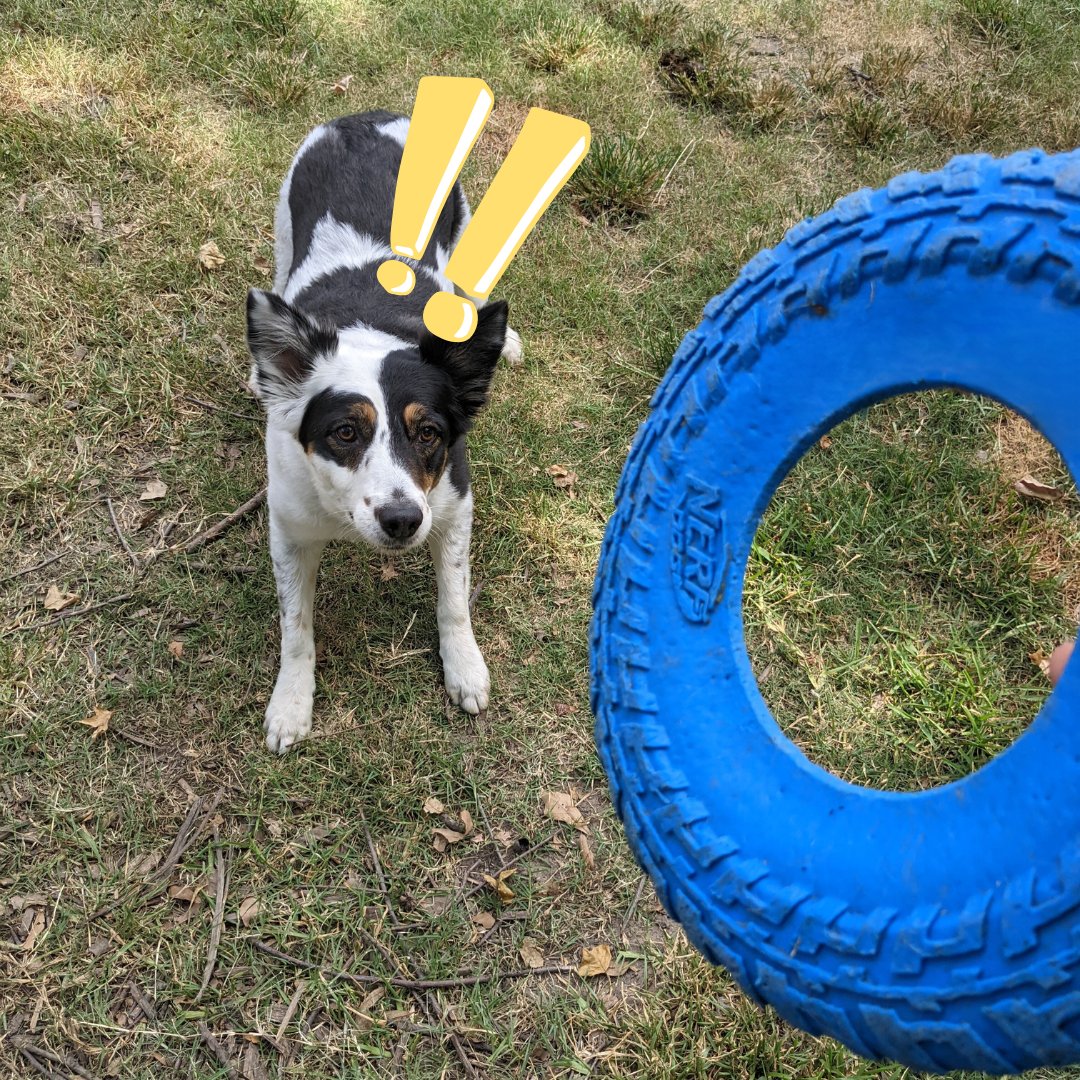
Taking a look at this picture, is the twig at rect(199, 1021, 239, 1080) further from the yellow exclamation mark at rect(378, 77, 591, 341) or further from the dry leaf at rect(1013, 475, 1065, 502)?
the dry leaf at rect(1013, 475, 1065, 502)

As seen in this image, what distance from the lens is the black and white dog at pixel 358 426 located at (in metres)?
3.12

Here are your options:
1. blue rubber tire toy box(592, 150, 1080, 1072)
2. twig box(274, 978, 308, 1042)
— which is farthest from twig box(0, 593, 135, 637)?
blue rubber tire toy box(592, 150, 1080, 1072)

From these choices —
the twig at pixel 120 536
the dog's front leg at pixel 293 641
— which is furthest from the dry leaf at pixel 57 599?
the dog's front leg at pixel 293 641

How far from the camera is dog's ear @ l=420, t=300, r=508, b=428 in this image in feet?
10.6

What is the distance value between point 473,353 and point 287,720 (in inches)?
53.8

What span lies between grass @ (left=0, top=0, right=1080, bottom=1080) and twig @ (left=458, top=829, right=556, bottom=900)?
14 millimetres

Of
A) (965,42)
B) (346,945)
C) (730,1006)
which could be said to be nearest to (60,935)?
(346,945)

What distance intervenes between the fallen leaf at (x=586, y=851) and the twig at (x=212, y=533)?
1.81m

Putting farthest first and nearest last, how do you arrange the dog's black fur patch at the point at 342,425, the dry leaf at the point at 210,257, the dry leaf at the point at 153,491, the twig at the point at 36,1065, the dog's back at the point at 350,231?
the dry leaf at the point at 210,257, the dry leaf at the point at 153,491, the dog's back at the point at 350,231, the dog's black fur patch at the point at 342,425, the twig at the point at 36,1065

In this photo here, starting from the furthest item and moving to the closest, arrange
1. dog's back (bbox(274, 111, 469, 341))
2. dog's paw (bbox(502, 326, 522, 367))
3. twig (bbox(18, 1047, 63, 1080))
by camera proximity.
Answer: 1. dog's paw (bbox(502, 326, 522, 367))
2. dog's back (bbox(274, 111, 469, 341))
3. twig (bbox(18, 1047, 63, 1080))

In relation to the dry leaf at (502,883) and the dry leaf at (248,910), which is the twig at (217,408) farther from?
the dry leaf at (502,883)

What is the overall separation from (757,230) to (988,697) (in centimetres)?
253

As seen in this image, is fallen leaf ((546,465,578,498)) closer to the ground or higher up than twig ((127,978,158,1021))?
higher up

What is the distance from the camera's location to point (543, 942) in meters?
3.07
